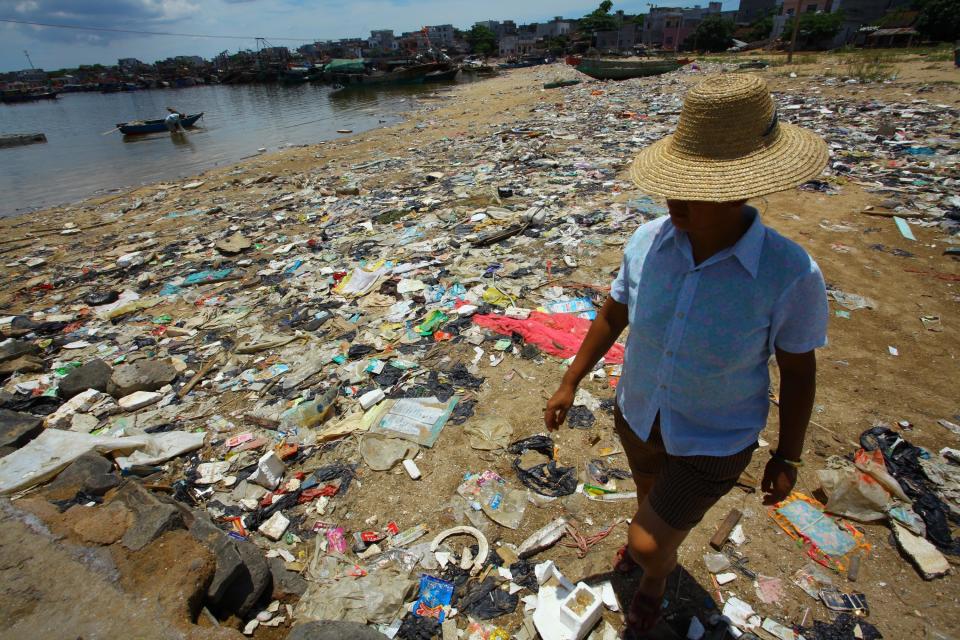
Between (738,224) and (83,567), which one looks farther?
(83,567)

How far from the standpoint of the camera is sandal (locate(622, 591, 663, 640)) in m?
1.64

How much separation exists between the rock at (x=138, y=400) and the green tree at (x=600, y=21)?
7534 centimetres

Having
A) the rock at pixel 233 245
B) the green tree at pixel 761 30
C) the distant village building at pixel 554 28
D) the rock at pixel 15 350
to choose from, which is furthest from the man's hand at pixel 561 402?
the distant village building at pixel 554 28

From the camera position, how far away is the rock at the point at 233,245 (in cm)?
621

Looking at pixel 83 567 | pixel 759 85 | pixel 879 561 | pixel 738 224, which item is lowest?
pixel 879 561

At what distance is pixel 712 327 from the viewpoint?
116cm

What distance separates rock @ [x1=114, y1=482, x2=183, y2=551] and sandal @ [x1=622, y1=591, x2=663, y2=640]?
201 centimetres

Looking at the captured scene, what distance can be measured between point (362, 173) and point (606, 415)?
342 inches

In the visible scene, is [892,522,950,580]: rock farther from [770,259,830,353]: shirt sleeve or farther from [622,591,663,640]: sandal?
[770,259,830,353]: shirt sleeve

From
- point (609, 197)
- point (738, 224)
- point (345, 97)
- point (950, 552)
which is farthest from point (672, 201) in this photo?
point (345, 97)

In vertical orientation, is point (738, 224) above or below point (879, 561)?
above

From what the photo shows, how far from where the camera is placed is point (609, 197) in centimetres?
619

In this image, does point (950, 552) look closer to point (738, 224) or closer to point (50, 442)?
point (738, 224)

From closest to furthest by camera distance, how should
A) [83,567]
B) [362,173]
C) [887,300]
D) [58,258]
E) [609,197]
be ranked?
[83,567] < [887,300] < [609,197] < [58,258] < [362,173]
